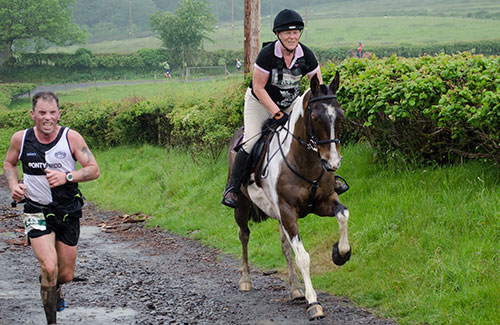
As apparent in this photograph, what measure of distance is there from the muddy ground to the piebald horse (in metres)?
0.52

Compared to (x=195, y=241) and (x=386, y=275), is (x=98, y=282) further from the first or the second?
(x=386, y=275)

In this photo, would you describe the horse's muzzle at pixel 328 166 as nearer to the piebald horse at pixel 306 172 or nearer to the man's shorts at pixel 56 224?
the piebald horse at pixel 306 172

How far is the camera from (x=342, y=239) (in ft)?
21.4

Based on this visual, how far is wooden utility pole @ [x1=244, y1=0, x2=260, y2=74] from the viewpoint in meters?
15.8

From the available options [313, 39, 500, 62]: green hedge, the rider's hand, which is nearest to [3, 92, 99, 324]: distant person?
the rider's hand

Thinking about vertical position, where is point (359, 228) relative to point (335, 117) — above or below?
below

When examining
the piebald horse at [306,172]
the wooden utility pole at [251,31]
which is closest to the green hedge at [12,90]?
the wooden utility pole at [251,31]

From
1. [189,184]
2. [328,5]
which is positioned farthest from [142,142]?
[328,5]

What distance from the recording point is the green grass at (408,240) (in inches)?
242

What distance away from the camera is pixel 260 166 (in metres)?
7.24

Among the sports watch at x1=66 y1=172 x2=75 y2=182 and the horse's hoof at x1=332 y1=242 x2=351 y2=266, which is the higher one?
the sports watch at x1=66 y1=172 x2=75 y2=182

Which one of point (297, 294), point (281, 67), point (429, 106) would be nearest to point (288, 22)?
point (281, 67)

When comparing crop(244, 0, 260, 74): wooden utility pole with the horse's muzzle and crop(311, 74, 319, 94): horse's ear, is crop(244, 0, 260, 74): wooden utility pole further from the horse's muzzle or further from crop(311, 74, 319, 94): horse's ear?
the horse's muzzle

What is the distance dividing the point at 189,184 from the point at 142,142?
727cm
